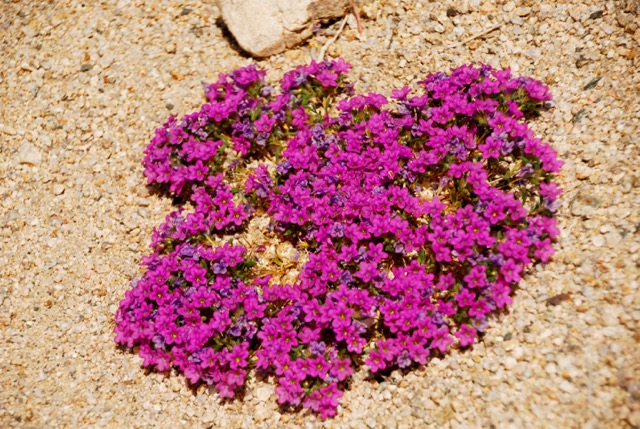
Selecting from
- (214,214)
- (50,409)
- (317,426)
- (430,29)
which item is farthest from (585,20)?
(50,409)

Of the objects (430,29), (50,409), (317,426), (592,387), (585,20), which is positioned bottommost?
(50,409)

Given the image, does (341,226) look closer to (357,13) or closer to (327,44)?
(327,44)

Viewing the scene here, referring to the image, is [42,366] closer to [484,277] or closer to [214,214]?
[214,214]

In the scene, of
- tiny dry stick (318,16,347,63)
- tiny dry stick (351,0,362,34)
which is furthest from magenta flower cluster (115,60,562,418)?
tiny dry stick (351,0,362,34)

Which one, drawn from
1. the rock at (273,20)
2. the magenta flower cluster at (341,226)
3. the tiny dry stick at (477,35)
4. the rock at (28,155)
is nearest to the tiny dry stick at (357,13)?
the rock at (273,20)

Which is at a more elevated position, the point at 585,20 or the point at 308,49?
the point at 585,20

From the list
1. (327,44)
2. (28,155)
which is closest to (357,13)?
(327,44)

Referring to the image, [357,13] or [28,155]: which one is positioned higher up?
[357,13]
